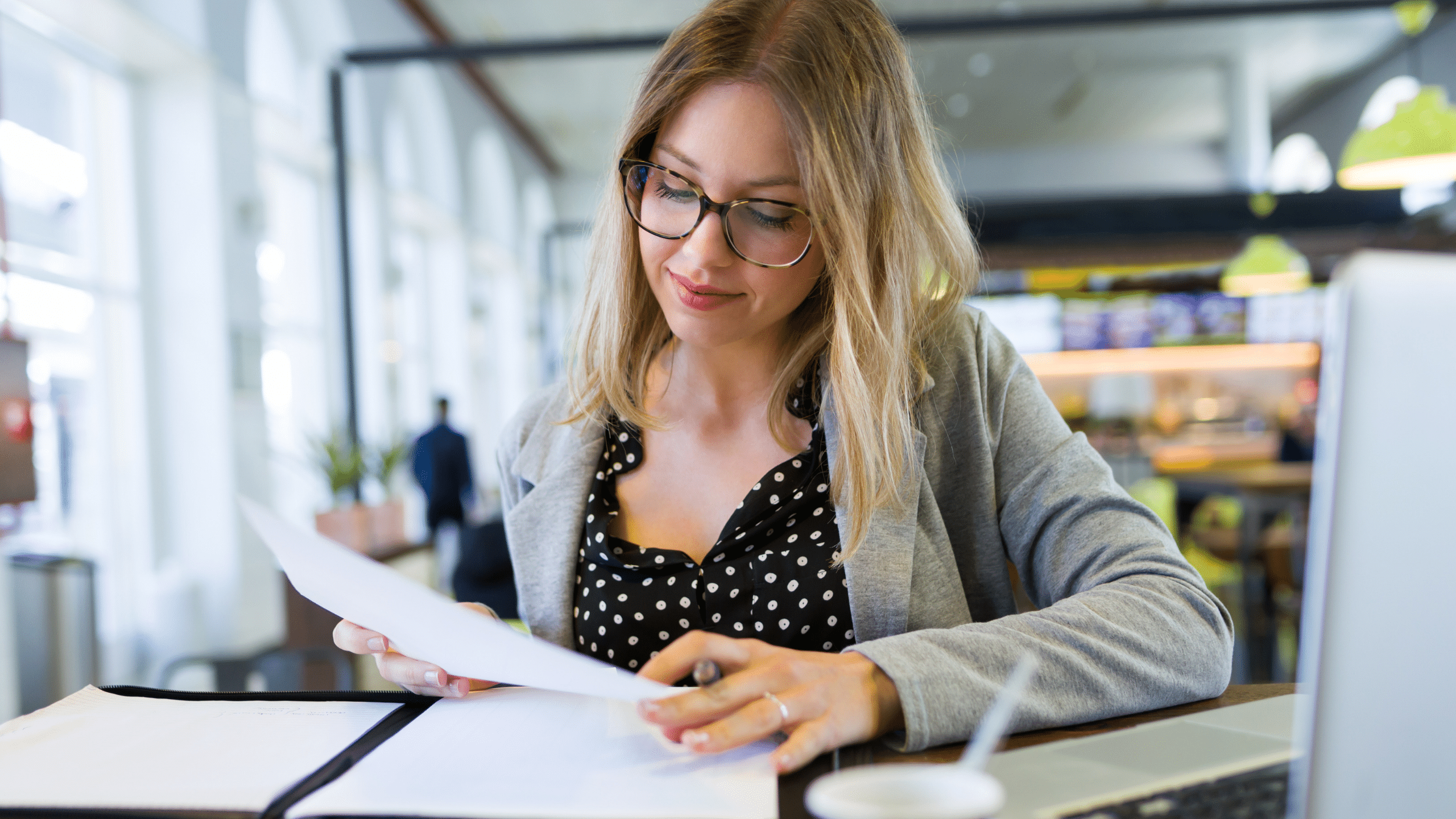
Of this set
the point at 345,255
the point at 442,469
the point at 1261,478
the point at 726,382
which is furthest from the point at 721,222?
the point at 1261,478

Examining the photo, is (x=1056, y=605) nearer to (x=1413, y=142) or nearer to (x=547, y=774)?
(x=547, y=774)

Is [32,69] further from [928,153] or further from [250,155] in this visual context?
[928,153]

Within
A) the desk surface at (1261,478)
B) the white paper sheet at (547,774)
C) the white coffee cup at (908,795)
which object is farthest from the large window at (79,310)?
the desk surface at (1261,478)

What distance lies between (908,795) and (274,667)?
2.76m

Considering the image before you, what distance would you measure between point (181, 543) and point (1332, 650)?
524 centimetres

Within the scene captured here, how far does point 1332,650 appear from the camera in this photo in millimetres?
387

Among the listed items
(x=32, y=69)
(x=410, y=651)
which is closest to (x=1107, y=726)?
(x=410, y=651)

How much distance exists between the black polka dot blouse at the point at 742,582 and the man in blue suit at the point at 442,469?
534cm

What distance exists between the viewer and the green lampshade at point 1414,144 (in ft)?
13.0

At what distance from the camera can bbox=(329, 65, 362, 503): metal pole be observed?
5.14 m

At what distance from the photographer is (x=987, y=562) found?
1098 millimetres

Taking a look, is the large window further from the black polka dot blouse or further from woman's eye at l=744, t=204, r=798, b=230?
woman's eye at l=744, t=204, r=798, b=230

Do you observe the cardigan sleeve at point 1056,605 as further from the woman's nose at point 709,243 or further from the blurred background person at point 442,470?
the blurred background person at point 442,470

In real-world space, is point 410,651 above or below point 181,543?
above
